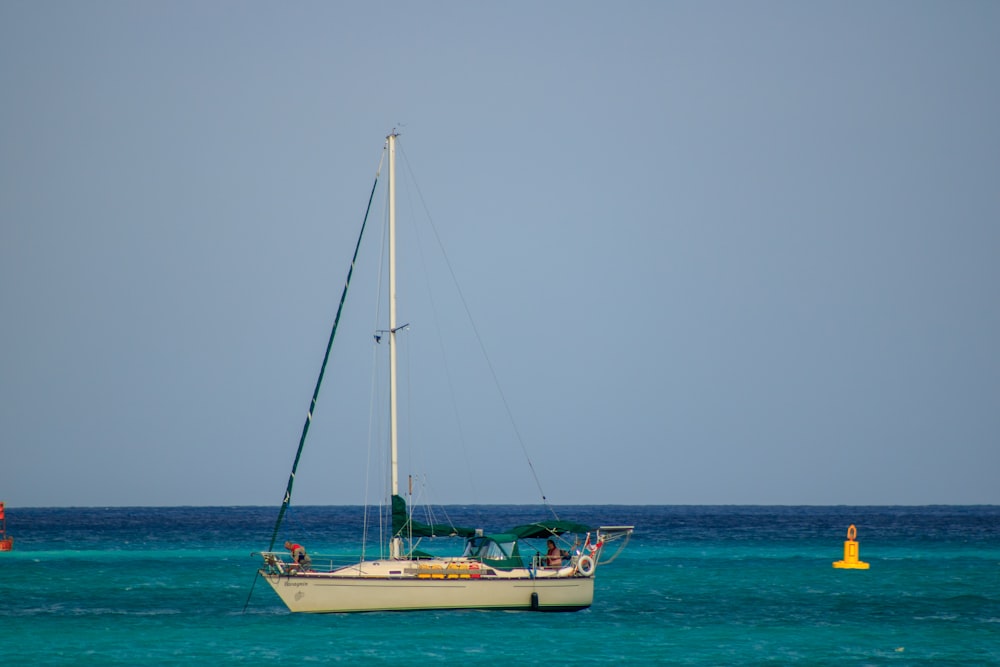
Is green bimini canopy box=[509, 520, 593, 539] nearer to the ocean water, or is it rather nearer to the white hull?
the white hull

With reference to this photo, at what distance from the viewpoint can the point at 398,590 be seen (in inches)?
1766

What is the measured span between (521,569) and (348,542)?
238 ft

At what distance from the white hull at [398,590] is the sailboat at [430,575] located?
4 centimetres

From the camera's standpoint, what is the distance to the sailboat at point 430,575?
4466cm

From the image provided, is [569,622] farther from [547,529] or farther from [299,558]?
[299,558]

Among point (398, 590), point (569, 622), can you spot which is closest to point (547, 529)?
point (569, 622)

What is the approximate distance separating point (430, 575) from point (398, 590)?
1.26m

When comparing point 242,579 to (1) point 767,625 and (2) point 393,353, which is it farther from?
(1) point 767,625

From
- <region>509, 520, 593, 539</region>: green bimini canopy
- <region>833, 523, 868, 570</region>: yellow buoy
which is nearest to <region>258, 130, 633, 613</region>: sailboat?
<region>509, 520, 593, 539</region>: green bimini canopy

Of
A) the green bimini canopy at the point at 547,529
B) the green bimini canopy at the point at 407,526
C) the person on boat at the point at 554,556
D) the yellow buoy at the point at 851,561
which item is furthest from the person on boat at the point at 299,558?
the yellow buoy at the point at 851,561

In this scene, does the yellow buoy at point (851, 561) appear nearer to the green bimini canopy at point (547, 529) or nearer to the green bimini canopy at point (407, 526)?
the green bimini canopy at point (547, 529)

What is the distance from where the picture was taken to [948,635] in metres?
42.8

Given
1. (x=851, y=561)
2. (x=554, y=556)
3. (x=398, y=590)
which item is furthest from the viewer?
(x=851, y=561)

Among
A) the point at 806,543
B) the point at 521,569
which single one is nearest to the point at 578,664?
the point at 521,569
